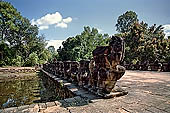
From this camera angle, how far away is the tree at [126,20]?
43.1 metres

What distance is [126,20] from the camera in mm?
43969

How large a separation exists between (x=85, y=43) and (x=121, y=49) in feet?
97.0

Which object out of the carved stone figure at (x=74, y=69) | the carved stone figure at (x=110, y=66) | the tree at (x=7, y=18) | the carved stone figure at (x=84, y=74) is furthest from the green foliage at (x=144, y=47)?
the tree at (x=7, y=18)

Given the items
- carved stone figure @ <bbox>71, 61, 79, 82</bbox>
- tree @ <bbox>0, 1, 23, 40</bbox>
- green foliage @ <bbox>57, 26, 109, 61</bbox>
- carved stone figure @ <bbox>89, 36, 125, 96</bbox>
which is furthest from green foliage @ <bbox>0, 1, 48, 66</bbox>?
carved stone figure @ <bbox>89, 36, 125, 96</bbox>

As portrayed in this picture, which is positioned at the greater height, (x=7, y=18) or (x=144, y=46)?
(x=7, y=18)

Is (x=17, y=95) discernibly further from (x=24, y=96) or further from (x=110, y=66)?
(x=110, y=66)

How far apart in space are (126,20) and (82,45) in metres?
21.6

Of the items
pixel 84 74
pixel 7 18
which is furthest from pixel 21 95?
pixel 7 18

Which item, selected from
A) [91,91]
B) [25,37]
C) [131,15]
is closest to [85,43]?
[25,37]

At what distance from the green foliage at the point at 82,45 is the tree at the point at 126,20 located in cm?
1311

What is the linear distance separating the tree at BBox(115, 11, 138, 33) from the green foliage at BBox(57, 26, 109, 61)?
13107mm

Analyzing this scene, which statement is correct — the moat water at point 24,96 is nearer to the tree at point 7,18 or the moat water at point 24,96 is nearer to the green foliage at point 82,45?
the green foliage at point 82,45

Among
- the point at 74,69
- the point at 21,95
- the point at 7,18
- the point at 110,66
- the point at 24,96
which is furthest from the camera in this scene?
the point at 7,18

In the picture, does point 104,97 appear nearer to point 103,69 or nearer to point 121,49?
point 103,69
